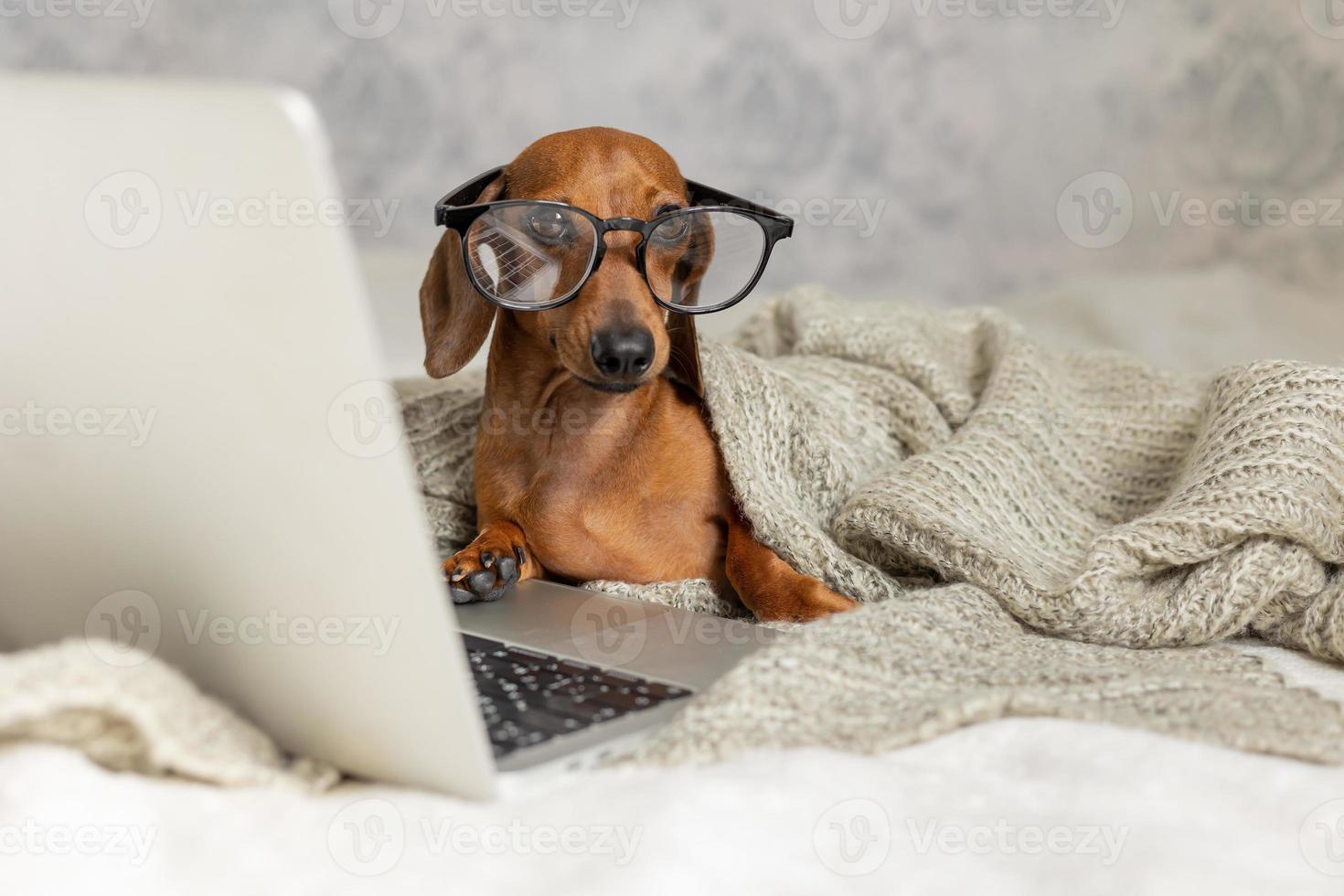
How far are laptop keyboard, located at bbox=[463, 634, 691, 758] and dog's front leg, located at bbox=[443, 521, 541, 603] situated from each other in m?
0.20

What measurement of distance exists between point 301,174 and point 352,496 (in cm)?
16

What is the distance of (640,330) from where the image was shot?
121cm

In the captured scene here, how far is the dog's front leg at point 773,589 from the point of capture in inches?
49.6

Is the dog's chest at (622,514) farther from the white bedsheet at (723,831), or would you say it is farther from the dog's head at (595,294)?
the white bedsheet at (723,831)

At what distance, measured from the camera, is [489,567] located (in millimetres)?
1237

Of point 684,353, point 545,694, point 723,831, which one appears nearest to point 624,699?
point 545,694

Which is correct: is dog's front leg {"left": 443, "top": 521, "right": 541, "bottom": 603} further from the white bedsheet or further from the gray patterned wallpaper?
the gray patterned wallpaper

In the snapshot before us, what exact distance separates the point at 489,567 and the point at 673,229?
351 mm

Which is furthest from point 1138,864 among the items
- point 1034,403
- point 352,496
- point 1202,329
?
point 1202,329

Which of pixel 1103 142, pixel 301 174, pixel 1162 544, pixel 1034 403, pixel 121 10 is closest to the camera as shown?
pixel 301 174

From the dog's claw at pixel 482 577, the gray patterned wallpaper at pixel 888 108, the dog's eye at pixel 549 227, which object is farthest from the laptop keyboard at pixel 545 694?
the gray patterned wallpaper at pixel 888 108

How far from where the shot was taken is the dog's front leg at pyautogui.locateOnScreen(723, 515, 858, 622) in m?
1.26

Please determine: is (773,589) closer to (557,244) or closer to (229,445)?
(557,244)

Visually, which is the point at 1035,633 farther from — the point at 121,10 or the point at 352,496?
the point at 121,10
